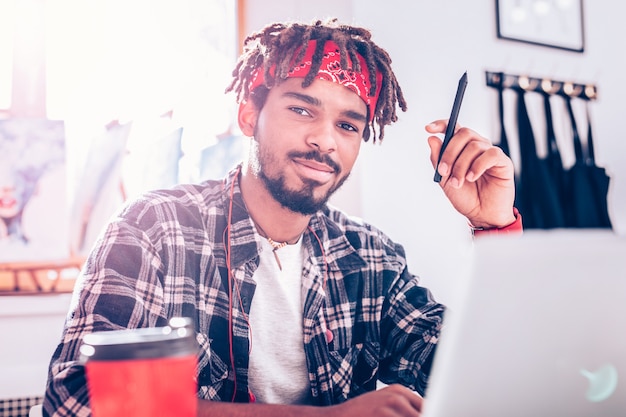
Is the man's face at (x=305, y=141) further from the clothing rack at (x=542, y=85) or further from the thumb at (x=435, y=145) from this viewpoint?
the clothing rack at (x=542, y=85)

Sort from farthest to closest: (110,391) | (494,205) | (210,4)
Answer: (210,4) < (494,205) < (110,391)

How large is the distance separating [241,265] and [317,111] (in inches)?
17.4

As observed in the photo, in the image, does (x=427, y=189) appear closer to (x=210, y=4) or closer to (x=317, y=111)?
(x=317, y=111)

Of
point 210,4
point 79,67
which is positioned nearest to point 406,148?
point 210,4

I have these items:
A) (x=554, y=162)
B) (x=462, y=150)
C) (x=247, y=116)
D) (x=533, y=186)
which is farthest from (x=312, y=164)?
(x=554, y=162)

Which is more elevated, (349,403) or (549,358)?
(549,358)

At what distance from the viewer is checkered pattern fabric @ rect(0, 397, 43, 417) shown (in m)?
1.68

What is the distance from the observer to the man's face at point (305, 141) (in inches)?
57.9

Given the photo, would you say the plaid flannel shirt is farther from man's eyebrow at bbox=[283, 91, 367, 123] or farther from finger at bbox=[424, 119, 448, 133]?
finger at bbox=[424, 119, 448, 133]

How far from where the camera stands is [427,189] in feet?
7.07

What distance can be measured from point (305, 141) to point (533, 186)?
133 centimetres

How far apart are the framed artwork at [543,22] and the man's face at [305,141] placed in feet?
4.11

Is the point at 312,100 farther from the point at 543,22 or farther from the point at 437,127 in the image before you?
the point at 543,22

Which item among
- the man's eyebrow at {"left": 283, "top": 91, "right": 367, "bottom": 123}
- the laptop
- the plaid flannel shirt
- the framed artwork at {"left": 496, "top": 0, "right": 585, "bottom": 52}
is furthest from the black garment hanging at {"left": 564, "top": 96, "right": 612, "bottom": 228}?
the laptop
